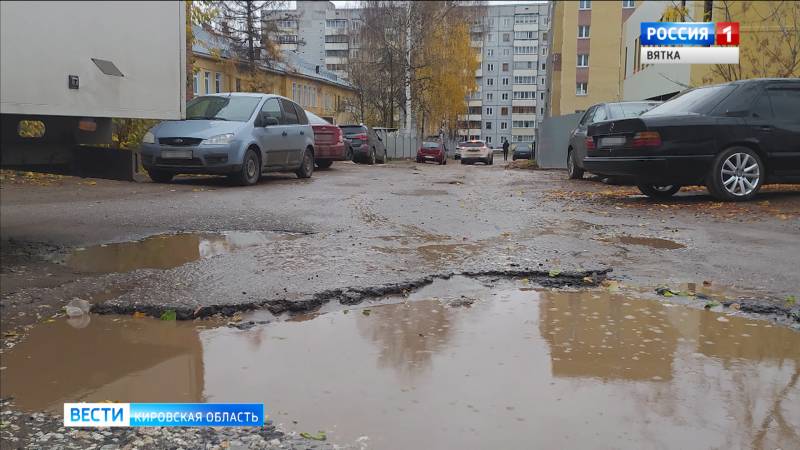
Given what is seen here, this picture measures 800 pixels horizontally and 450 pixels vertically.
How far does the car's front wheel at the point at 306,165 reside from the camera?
46.4 ft

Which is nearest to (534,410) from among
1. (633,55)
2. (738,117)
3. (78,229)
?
(78,229)

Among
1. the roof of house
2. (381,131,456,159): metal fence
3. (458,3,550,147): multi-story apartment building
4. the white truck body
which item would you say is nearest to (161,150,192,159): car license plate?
the white truck body

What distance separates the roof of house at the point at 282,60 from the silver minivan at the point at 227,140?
A: 8.78 m

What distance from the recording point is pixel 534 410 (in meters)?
2.85

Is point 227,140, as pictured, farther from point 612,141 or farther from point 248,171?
point 612,141

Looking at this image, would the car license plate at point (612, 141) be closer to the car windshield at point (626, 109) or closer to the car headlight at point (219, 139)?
the car windshield at point (626, 109)

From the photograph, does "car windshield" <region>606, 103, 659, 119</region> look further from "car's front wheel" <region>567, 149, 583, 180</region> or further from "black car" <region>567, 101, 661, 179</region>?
"car's front wheel" <region>567, 149, 583, 180</region>

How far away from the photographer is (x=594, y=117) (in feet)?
46.6

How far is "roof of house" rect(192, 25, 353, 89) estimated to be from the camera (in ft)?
82.1

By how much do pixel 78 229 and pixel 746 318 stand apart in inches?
233

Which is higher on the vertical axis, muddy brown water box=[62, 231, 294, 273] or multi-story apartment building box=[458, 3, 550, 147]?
multi-story apartment building box=[458, 3, 550, 147]

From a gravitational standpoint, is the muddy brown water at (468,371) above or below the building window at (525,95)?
below
